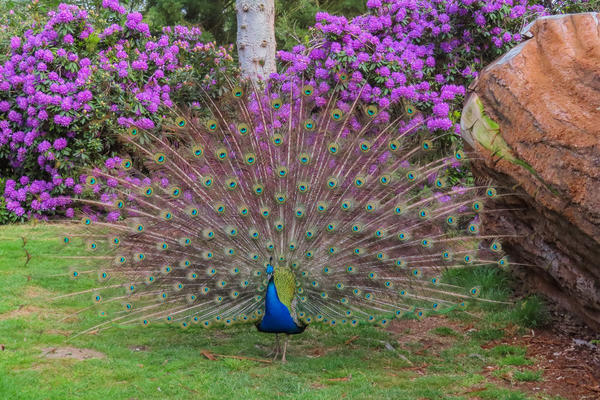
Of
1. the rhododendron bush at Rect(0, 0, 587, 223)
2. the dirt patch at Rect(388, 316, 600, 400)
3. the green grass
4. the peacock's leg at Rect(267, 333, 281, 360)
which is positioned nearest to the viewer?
the green grass

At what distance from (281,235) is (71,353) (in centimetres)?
187

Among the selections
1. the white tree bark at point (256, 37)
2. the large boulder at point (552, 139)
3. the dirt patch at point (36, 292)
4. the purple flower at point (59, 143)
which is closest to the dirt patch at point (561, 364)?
the large boulder at point (552, 139)

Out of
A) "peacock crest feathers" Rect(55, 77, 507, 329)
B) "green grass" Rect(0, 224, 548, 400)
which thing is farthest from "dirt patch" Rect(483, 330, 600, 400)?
"peacock crest feathers" Rect(55, 77, 507, 329)

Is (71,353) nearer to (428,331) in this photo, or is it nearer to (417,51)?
(428,331)

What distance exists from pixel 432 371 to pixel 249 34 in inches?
251

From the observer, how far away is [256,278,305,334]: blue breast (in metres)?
4.88

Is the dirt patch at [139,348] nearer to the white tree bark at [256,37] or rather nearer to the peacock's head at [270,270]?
the peacock's head at [270,270]

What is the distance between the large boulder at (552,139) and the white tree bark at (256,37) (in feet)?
17.5

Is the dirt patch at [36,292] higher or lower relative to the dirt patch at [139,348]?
higher

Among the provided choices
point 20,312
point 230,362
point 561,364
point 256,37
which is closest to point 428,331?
point 561,364

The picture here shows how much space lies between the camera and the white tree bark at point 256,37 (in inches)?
387

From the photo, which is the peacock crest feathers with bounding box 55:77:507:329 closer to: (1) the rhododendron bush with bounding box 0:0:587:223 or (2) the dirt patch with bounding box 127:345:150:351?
(2) the dirt patch with bounding box 127:345:150:351

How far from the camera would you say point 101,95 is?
32.8ft

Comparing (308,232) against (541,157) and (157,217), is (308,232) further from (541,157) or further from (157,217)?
(541,157)
